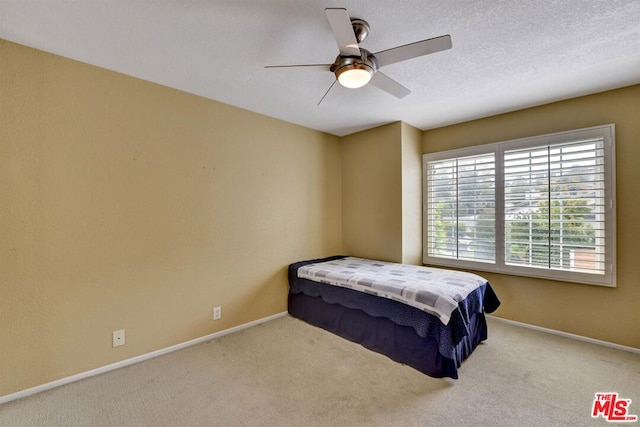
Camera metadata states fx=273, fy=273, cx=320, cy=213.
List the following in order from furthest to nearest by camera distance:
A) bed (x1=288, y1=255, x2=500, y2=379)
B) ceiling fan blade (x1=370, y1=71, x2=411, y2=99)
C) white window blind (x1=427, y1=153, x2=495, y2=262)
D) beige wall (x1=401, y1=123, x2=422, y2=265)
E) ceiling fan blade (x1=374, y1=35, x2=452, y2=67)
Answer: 1. beige wall (x1=401, y1=123, x2=422, y2=265)
2. white window blind (x1=427, y1=153, x2=495, y2=262)
3. bed (x1=288, y1=255, x2=500, y2=379)
4. ceiling fan blade (x1=370, y1=71, x2=411, y2=99)
5. ceiling fan blade (x1=374, y1=35, x2=452, y2=67)

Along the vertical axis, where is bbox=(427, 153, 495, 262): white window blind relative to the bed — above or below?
above

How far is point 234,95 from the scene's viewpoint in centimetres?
271

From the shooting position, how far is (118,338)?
2.26 m

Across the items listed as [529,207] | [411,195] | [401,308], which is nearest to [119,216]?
[401,308]

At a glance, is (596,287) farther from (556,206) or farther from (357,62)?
(357,62)

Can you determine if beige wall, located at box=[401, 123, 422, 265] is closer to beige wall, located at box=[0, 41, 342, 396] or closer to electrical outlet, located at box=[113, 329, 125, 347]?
beige wall, located at box=[0, 41, 342, 396]

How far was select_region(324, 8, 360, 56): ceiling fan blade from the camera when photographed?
1323mm

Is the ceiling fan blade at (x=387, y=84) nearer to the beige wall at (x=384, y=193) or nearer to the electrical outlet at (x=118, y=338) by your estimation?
the beige wall at (x=384, y=193)

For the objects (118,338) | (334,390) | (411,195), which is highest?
(411,195)

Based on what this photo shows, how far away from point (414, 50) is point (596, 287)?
113 inches

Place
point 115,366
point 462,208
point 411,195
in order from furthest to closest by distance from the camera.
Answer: point 411,195
point 462,208
point 115,366

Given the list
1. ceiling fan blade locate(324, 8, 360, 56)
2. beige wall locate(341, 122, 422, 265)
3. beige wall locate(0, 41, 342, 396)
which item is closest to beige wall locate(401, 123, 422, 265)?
beige wall locate(341, 122, 422, 265)

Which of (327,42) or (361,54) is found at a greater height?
(327,42)

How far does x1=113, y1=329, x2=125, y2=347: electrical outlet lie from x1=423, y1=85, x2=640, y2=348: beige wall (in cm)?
381
